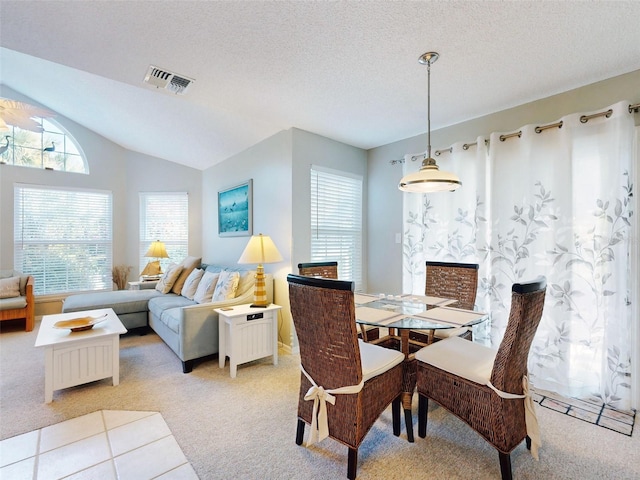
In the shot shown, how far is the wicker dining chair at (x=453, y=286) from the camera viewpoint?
247 cm

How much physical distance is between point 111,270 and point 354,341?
5.21 metres

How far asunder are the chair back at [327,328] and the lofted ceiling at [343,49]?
58.4 inches

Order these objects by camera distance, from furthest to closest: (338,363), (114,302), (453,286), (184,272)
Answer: (184,272) < (114,302) < (453,286) < (338,363)

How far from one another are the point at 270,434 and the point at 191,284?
2563 mm

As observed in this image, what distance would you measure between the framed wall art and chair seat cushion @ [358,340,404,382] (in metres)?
2.57

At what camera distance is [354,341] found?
144cm

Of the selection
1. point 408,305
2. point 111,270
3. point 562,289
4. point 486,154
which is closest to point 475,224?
point 486,154

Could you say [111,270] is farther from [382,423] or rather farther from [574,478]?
[574,478]

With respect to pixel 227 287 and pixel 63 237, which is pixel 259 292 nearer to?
pixel 227 287

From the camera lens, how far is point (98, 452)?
172cm

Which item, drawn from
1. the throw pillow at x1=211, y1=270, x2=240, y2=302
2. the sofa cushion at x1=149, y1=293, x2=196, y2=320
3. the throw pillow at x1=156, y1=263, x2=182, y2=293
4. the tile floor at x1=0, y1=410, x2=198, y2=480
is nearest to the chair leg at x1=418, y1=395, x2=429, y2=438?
the tile floor at x1=0, y1=410, x2=198, y2=480

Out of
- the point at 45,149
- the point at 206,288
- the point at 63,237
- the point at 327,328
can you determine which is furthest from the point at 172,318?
the point at 45,149

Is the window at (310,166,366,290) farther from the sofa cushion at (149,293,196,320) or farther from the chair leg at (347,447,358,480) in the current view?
the chair leg at (347,447,358,480)

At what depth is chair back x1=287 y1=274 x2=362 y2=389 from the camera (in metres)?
1.41
